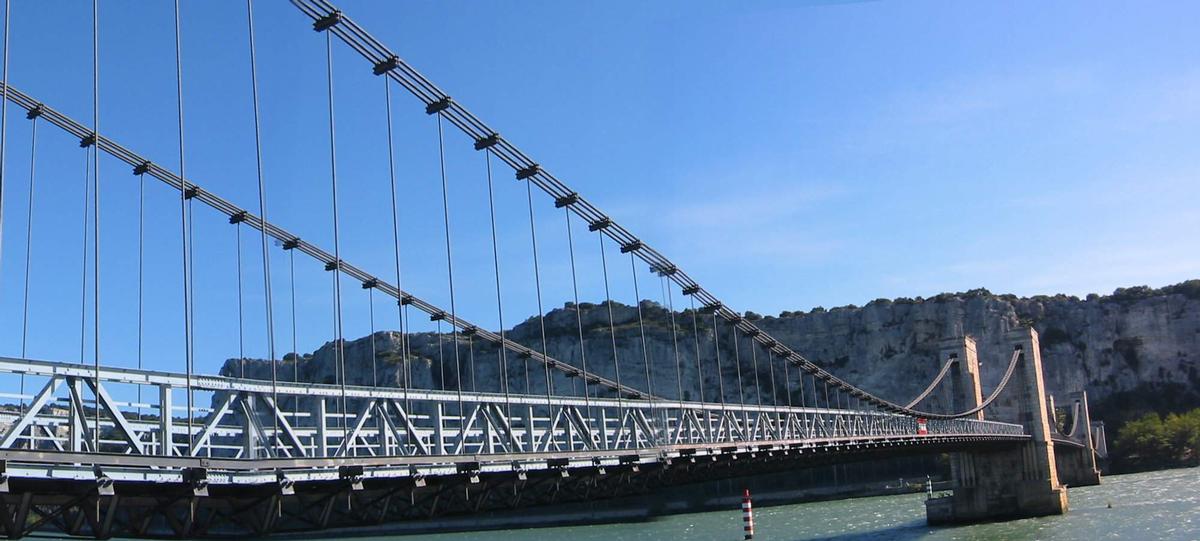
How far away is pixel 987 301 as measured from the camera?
440 ft

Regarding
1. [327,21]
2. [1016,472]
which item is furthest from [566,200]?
[1016,472]

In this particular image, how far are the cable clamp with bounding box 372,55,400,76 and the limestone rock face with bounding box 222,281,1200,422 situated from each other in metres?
97.1

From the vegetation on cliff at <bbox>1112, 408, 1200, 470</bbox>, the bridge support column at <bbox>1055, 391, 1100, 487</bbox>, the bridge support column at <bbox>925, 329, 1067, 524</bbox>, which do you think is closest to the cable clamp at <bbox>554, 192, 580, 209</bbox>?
the bridge support column at <bbox>925, 329, 1067, 524</bbox>

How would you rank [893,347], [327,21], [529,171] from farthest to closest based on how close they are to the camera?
[893,347], [529,171], [327,21]

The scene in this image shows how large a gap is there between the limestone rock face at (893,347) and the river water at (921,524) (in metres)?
38.4

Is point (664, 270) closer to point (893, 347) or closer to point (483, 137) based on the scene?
point (483, 137)

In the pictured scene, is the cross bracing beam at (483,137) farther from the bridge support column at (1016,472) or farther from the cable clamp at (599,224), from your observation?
the bridge support column at (1016,472)

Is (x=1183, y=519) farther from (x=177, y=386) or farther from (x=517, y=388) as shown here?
(x=517, y=388)

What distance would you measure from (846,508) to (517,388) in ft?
203

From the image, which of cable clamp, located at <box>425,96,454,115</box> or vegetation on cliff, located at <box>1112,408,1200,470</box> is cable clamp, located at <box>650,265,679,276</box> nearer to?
cable clamp, located at <box>425,96,454,115</box>

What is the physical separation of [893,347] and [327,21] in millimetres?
119875

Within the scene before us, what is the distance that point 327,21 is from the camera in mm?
23875

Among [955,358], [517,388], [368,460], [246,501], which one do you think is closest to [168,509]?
[246,501]

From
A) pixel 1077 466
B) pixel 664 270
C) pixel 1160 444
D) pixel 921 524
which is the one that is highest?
pixel 664 270
